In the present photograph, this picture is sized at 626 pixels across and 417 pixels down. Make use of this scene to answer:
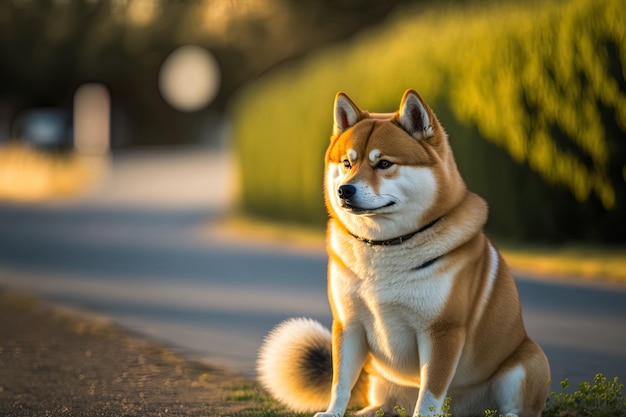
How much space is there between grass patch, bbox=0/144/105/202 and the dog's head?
68.7 feet

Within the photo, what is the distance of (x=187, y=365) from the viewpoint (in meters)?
6.65

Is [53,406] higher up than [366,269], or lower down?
lower down

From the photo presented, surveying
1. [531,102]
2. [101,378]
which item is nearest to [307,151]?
[531,102]

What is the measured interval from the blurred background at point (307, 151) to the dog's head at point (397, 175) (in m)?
2.56

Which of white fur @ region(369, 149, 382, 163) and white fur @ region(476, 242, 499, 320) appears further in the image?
white fur @ region(476, 242, 499, 320)

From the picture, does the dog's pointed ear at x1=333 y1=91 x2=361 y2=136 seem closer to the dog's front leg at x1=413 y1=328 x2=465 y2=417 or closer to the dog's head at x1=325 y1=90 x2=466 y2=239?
the dog's head at x1=325 y1=90 x2=466 y2=239

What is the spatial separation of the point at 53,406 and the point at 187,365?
4.62 feet

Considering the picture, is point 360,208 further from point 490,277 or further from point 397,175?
point 490,277

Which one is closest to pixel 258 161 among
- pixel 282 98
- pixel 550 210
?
pixel 282 98

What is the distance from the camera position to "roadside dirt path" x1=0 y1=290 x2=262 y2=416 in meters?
5.34

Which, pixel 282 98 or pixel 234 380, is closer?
pixel 234 380

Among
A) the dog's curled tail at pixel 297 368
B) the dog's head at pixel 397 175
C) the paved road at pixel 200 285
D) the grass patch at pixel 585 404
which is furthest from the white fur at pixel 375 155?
the paved road at pixel 200 285

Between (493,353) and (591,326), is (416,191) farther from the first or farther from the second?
(591,326)

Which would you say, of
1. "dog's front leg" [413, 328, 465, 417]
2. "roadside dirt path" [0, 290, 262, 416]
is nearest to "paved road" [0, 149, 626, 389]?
"roadside dirt path" [0, 290, 262, 416]
